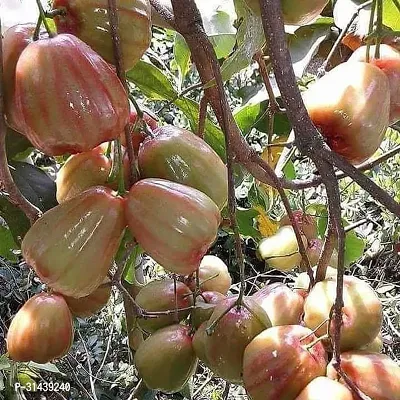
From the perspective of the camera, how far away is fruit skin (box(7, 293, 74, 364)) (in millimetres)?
642

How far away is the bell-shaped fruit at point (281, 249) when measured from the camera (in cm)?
98

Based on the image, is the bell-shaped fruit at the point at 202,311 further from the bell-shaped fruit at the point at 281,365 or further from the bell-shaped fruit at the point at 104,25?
the bell-shaped fruit at the point at 104,25

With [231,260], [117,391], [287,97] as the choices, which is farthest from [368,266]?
[287,97]

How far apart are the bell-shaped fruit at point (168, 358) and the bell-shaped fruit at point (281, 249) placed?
310 mm

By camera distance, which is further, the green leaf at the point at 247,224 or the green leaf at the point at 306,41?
the green leaf at the point at 247,224

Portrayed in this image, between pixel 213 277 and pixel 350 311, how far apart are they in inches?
8.4

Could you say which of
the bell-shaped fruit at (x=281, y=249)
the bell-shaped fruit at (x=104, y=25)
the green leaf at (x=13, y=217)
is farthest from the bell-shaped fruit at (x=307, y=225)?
the bell-shaped fruit at (x=104, y=25)

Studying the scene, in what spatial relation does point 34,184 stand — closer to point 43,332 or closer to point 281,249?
point 43,332

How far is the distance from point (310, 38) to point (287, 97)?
1.64 ft

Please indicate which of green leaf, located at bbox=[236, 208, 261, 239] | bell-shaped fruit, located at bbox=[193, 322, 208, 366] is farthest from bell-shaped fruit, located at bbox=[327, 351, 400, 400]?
green leaf, located at bbox=[236, 208, 261, 239]

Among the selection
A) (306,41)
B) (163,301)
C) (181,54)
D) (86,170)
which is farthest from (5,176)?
(306,41)

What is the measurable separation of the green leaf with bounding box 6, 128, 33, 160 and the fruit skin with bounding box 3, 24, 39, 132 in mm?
138

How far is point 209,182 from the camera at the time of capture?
1.72 feet

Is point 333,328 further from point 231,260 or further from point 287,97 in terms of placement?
point 231,260
